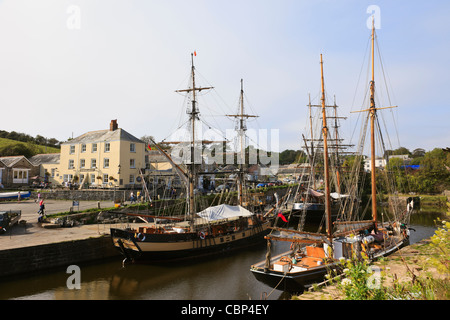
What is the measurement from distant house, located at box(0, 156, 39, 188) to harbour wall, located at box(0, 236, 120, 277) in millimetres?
36414

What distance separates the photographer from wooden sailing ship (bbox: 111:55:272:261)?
18641 mm

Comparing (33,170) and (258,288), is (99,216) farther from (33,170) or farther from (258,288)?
(33,170)

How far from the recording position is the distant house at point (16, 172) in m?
45.1

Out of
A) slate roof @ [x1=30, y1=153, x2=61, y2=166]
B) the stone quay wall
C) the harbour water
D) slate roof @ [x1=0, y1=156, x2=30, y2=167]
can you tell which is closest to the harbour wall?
the harbour water

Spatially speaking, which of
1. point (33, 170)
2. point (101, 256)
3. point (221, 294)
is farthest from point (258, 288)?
point (33, 170)

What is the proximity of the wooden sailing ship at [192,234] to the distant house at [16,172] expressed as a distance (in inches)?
1392

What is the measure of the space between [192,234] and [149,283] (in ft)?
17.1

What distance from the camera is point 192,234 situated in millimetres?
20547

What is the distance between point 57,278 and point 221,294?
944cm

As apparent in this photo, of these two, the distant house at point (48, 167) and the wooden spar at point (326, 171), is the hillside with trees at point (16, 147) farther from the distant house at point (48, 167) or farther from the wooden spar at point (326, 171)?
the wooden spar at point (326, 171)

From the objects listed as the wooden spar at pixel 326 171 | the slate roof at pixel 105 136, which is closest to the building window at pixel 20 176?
the slate roof at pixel 105 136

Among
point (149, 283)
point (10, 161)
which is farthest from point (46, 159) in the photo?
point (149, 283)
